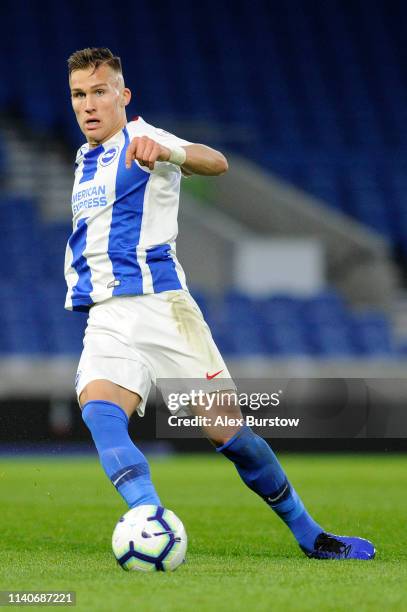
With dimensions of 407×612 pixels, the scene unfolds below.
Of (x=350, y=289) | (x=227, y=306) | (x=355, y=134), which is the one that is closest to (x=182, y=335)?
(x=227, y=306)

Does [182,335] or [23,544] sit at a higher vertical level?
[182,335]

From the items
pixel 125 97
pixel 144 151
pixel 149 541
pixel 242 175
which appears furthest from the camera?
pixel 242 175

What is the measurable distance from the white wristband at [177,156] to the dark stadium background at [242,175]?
8.08m

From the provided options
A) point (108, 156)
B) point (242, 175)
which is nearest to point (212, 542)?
point (108, 156)

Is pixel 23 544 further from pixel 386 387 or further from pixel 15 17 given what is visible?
pixel 15 17

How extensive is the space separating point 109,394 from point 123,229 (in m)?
0.62

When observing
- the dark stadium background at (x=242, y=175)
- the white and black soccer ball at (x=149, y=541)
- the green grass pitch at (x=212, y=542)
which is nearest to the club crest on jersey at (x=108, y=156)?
the white and black soccer ball at (x=149, y=541)

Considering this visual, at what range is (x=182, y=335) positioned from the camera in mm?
4645

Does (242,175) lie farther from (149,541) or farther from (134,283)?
(149,541)

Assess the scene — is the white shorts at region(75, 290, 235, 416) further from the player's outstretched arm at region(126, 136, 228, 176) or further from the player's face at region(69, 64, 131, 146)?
the player's face at region(69, 64, 131, 146)

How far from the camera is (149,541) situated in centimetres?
409

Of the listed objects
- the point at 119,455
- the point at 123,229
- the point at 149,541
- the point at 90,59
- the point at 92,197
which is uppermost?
the point at 90,59

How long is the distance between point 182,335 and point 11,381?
30.2 ft

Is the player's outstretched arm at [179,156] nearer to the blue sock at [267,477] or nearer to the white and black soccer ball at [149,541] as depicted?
the blue sock at [267,477]
